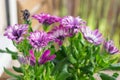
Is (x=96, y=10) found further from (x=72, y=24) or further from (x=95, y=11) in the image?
(x=72, y=24)

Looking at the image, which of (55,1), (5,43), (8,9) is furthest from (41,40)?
(55,1)

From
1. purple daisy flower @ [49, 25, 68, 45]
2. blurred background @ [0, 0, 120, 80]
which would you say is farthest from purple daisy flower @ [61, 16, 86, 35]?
blurred background @ [0, 0, 120, 80]

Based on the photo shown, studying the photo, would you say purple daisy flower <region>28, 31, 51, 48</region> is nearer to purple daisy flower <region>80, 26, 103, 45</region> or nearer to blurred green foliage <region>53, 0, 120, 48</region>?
purple daisy flower <region>80, 26, 103, 45</region>

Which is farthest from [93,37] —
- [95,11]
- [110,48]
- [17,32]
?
[95,11]

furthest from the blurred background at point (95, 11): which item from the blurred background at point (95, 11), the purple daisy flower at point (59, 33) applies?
the purple daisy flower at point (59, 33)

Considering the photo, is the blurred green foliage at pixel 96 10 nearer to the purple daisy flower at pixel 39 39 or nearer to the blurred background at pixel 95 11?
the blurred background at pixel 95 11

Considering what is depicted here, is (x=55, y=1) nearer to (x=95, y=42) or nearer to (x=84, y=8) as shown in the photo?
(x=84, y=8)
